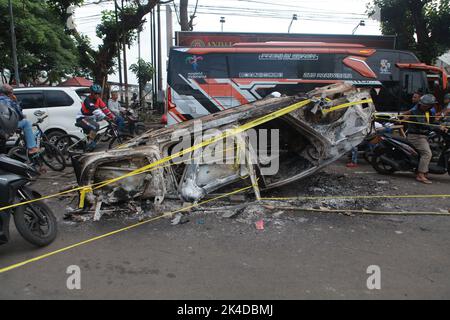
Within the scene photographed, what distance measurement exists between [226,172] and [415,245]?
2262mm

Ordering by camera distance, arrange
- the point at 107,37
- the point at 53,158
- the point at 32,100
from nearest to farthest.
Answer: the point at 53,158 < the point at 32,100 < the point at 107,37

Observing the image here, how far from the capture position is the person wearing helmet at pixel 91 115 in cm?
738

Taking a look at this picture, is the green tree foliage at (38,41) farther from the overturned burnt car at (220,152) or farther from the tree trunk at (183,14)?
the overturned burnt car at (220,152)

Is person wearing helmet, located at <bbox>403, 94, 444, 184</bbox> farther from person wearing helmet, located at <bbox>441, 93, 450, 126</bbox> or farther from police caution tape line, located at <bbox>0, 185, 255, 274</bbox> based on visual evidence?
police caution tape line, located at <bbox>0, 185, 255, 274</bbox>

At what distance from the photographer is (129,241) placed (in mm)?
3709

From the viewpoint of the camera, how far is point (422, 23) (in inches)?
600

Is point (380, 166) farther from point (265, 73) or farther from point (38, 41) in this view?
point (38, 41)

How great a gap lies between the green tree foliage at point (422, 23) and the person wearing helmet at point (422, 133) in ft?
37.2

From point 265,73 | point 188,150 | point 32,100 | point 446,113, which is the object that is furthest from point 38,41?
point 446,113

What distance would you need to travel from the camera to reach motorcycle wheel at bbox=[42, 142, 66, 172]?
22.9ft

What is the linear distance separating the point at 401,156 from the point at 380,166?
499mm

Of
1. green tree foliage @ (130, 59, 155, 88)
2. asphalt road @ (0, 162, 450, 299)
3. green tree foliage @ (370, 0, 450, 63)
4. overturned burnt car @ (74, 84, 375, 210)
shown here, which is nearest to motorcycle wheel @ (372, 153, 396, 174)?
overturned burnt car @ (74, 84, 375, 210)

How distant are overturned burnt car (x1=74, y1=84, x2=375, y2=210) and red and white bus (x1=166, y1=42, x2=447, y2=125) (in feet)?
13.0
